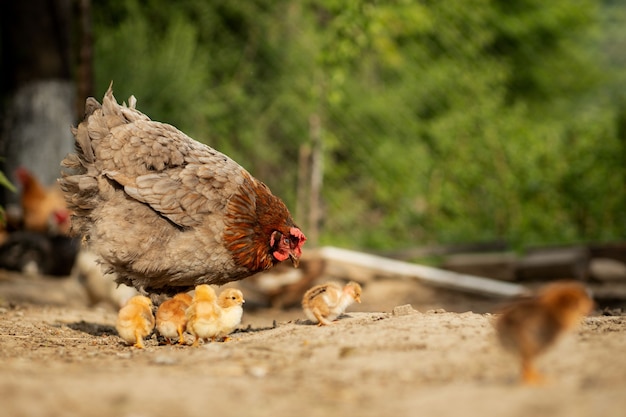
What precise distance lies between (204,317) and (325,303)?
0.86m

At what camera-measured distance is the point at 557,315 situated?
3449mm

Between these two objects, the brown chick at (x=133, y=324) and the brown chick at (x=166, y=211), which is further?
the brown chick at (x=166, y=211)

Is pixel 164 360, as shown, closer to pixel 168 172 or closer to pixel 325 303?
pixel 325 303

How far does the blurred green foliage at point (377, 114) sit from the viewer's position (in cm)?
1220

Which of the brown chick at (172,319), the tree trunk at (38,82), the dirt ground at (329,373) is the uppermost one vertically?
the tree trunk at (38,82)

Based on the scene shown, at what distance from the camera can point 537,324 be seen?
3.43m

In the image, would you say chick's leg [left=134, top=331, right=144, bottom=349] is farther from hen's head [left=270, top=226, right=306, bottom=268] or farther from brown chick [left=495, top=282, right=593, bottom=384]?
brown chick [left=495, top=282, right=593, bottom=384]

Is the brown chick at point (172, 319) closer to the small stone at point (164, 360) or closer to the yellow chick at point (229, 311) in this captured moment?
the yellow chick at point (229, 311)

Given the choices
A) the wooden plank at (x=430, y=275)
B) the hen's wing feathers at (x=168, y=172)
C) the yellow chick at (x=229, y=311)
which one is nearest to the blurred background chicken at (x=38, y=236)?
the wooden plank at (x=430, y=275)

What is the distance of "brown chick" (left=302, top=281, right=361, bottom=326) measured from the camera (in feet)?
18.5

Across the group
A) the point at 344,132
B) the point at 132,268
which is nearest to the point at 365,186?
the point at 344,132

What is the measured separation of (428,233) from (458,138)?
5.63 feet

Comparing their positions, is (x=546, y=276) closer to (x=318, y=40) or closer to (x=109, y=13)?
(x=318, y=40)

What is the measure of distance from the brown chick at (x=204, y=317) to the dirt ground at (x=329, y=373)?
20cm
